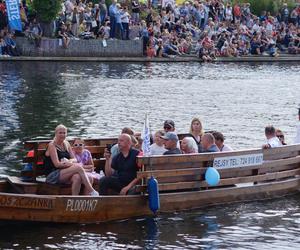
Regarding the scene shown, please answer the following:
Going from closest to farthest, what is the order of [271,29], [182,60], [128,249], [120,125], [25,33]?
[128,249], [120,125], [25,33], [182,60], [271,29]

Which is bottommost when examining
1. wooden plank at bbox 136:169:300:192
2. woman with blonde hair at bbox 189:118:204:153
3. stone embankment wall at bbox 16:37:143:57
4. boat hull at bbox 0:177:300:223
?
boat hull at bbox 0:177:300:223

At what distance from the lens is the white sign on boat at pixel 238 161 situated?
1950 cm

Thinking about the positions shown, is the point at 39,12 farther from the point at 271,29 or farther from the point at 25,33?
the point at 271,29

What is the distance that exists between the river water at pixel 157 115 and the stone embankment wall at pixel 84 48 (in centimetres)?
190

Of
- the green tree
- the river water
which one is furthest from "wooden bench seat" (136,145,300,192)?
the green tree

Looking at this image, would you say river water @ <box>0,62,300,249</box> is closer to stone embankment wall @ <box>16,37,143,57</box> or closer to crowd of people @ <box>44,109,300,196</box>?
crowd of people @ <box>44,109,300,196</box>

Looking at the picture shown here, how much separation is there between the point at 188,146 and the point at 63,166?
9.48 ft

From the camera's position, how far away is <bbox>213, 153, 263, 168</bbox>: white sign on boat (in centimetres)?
1950

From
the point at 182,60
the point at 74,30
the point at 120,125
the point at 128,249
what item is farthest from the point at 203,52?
the point at 128,249

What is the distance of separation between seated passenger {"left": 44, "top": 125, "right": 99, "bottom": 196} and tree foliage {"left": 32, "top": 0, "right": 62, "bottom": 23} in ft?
99.8

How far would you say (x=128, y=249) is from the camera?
54.6 ft

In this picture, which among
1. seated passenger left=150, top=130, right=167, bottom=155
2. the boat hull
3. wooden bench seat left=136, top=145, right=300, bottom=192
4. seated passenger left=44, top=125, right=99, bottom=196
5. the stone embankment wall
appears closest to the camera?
the boat hull

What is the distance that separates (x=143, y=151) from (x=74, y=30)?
3245 centimetres

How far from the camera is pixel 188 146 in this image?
1978cm
